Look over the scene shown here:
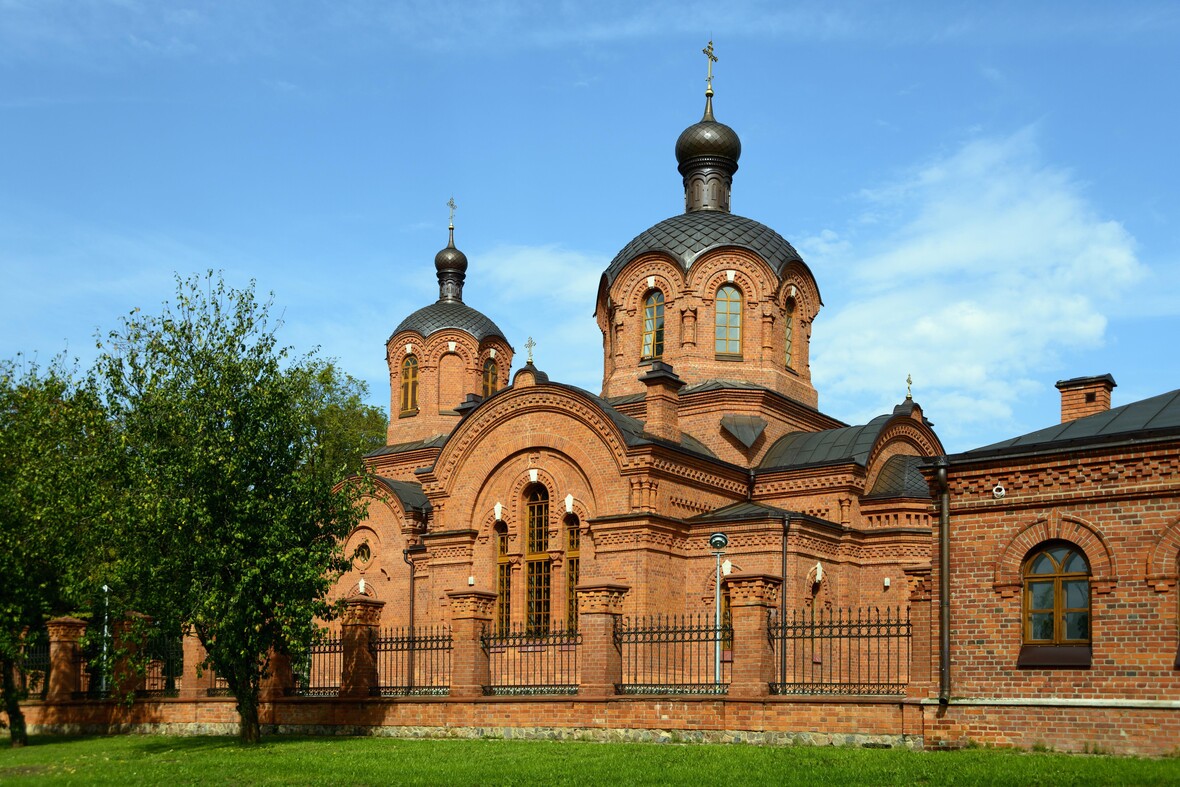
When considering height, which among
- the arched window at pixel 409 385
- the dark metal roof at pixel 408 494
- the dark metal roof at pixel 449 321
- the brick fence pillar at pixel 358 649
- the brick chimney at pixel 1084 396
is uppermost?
the dark metal roof at pixel 449 321

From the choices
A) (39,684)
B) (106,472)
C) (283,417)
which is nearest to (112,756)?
(106,472)

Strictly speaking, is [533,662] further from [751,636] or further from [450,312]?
[450,312]

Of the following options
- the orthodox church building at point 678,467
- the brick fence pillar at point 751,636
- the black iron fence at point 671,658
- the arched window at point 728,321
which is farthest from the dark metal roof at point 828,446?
the brick fence pillar at point 751,636

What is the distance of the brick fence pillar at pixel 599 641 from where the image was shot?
57.6ft

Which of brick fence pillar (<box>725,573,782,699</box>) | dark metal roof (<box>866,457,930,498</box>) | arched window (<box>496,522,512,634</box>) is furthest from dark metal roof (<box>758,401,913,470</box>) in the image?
brick fence pillar (<box>725,573,782,699</box>)

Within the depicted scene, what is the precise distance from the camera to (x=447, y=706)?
18.8 m

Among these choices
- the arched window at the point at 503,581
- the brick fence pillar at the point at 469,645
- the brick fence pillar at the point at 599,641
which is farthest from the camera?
the arched window at the point at 503,581

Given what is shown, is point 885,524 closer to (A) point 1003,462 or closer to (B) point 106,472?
(A) point 1003,462

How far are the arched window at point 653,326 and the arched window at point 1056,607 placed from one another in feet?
46.9

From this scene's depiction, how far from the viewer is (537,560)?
2430cm

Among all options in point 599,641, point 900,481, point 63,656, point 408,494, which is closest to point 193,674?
point 63,656

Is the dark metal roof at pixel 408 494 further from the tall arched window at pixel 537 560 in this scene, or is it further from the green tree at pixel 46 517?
the green tree at pixel 46 517

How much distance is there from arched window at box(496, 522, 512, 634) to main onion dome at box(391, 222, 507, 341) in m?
10.1

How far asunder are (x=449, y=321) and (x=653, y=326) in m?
7.96
